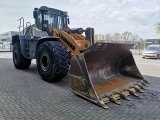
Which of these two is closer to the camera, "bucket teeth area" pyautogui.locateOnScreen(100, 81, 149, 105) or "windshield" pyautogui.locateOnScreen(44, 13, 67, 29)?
"bucket teeth area" pyautogui.locateOnScreen(100, 81, 149, 105)

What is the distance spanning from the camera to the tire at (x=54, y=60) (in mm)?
5569

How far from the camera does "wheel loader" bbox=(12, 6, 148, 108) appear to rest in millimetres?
4535

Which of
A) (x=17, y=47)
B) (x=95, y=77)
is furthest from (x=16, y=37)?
(x=95, y=77)

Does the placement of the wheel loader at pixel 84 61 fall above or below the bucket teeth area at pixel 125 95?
above

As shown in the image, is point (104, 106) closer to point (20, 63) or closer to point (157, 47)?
point (20, 63)

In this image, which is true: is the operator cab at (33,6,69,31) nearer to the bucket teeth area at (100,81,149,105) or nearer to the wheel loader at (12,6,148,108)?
the wheel loader at (12,6,148,108)

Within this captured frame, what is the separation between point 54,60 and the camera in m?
5.58

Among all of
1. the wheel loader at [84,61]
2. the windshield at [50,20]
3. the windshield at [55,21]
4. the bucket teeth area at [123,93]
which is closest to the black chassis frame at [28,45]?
the wheel loader at [84,61]

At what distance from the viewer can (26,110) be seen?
3.79 m

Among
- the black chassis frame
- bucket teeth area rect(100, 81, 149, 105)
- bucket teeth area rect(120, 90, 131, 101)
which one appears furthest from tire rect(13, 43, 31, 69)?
bucket teeth area rect(120, 90, 131, 101)

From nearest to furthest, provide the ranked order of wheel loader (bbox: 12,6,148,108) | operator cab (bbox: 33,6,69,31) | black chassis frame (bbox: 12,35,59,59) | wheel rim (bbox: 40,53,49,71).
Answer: wheel loader (bbox: 12,6,148,108) < wheel rim (bbox: 40,53,49,71) < operator cab (bbox: 33,6,69,31) < black chassis frame (bbox: 12,35,59,59)

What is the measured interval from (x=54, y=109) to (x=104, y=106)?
1.14 m

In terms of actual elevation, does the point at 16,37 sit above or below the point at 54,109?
above

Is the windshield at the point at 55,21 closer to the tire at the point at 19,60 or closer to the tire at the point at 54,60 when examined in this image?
the tire at the point at 54,60
